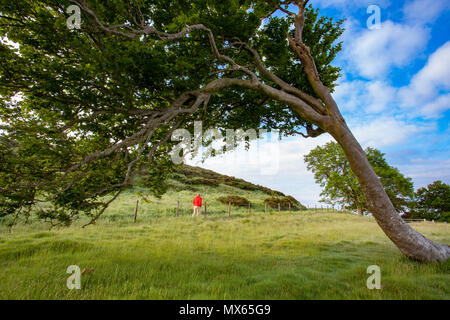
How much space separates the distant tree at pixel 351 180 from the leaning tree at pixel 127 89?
25392mm

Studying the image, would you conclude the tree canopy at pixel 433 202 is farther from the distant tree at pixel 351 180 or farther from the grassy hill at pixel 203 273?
the grassy hill at pixel 203 273

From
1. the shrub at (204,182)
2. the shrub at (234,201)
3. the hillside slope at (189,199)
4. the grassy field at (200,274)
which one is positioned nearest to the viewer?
the grassy field at (200,274)

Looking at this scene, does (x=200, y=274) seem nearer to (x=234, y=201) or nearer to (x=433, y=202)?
(x=234, y=201)

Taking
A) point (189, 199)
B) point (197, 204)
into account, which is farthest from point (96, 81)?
point (189, 199)

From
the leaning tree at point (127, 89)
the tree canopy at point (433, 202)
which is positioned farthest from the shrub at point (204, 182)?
the tree canopy at point (433, 202)

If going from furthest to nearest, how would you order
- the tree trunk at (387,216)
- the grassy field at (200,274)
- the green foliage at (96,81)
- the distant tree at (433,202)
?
the distant tree at (433,202) → the tree trunk at (387,216) → the green foliage at (96,81) → the grassy field at (200,274)

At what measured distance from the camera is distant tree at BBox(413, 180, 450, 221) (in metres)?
35.0

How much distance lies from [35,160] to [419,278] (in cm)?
1038

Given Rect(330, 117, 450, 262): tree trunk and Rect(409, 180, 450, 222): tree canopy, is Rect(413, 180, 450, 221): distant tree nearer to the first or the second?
Rect(409, 180, 450, 222): tree canopy

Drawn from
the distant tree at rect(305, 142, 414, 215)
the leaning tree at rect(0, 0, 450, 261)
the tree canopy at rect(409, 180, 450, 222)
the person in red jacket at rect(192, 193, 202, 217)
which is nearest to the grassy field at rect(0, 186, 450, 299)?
the leaning tree at rect(0, 0, 450, 261)

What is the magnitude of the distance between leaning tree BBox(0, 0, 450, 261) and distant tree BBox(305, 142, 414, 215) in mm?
25392

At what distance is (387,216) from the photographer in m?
6.45

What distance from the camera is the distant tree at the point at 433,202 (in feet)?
115

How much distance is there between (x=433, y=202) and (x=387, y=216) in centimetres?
4412
